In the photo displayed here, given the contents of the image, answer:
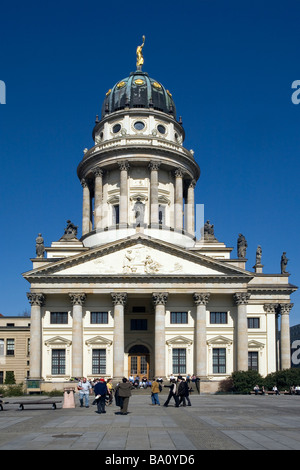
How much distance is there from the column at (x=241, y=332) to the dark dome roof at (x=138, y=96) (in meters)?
31.2

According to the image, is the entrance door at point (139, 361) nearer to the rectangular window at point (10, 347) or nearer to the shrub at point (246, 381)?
the shrub at point (246, 381)

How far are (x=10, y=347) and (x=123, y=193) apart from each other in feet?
85.1

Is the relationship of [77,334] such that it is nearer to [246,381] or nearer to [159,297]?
[159,297]

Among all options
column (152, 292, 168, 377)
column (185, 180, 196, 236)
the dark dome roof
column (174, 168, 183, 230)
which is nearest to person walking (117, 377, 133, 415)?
column (152, 292, 168, 377)

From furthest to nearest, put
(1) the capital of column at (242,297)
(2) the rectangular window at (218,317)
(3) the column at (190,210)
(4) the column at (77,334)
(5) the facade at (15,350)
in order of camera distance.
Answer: (5) the facade at (15,350)
(3) the column at (190,210)
(2) the rectangular window at (218,317)
(1) the capital of column at (242,297)
(4) the column at (77,334)

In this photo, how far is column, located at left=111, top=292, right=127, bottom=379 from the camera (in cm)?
5716

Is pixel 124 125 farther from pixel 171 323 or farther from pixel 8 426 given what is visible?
pixel 8 426

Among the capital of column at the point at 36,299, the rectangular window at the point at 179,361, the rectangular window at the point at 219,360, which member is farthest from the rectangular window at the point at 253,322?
the capital of column at the point at 36,299

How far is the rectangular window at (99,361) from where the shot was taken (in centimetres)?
5944

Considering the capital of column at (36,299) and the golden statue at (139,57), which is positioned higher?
the golden statue at (139,57)

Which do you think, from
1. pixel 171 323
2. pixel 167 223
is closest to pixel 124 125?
pixel 167 223

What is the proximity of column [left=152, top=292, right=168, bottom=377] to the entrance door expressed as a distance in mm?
4838

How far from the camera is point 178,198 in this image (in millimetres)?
73062
